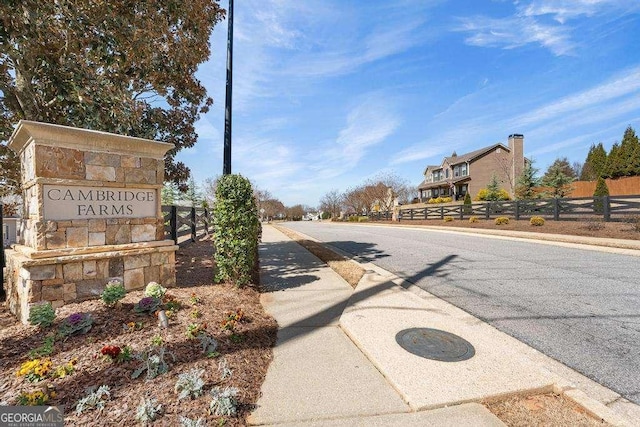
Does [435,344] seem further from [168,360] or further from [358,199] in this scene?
[358,199]

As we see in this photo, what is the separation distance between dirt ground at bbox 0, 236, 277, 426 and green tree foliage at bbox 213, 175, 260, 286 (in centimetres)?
92

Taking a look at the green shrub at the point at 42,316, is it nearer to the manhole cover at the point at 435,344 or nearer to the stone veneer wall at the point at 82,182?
the stone veneer wall at the point at 82,182

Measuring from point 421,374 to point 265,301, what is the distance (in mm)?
2788

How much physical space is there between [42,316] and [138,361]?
139 centimetres

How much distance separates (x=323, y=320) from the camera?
4.03 m

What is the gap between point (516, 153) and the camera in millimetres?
40438

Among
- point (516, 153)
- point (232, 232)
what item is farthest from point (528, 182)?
point (232, 232)

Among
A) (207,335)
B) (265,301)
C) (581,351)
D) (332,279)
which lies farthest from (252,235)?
(581,351)

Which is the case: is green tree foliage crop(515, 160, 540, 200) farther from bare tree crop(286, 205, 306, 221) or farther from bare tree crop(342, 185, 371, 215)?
bare tree crop(286, 205, 306, 221)

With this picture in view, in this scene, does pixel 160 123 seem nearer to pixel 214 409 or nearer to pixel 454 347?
pixel 214 409

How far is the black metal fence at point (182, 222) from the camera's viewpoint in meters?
9.08

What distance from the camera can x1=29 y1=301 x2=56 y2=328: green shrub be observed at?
10.0ft

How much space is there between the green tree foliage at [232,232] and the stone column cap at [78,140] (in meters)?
1.21

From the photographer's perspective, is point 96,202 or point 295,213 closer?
point 96,202
